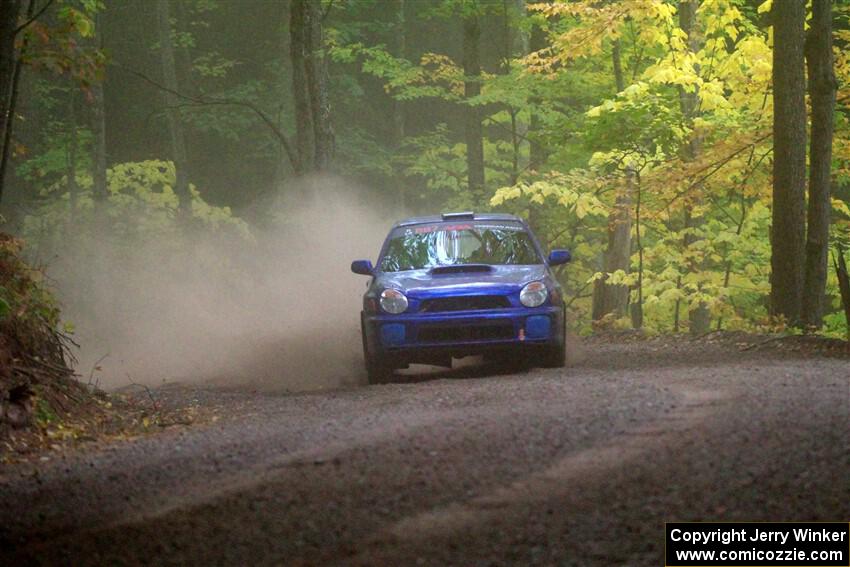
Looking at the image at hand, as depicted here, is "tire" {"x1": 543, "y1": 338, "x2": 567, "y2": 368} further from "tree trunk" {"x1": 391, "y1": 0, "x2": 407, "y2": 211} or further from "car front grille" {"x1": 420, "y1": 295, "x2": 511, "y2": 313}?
"tree trunk" {"x1": 391, "y1": 0, "x2": 407, "y2": 211}

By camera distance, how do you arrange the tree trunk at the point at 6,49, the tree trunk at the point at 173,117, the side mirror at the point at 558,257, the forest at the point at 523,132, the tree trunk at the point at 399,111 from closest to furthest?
the tree trunk at the point at 6,49
the side mirror at the point at 558,257
the forest at the point at 523,132
the tree trunk at the point at 173,117
the tree trunk at the point at 399,111

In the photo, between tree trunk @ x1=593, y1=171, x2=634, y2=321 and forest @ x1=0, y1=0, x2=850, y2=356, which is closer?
forest @ x1=0, y1=0, x2=850, y2=356

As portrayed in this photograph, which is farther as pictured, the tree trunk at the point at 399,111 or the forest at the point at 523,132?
the tree trunk at the point at 399,111

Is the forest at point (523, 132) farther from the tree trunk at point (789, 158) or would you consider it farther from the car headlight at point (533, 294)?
the car headlight at point (533, 294)

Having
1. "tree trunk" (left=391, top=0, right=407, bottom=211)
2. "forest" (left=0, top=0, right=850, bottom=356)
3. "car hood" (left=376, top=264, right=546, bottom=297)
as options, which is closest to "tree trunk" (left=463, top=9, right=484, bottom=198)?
"forest" (left=0, top=0, right=850, bottom=356)

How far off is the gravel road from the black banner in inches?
4.0

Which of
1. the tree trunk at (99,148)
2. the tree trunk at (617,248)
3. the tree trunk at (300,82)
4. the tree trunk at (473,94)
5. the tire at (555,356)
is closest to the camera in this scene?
the tire at (555,356)

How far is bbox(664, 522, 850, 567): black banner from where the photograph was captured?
532 centimetres

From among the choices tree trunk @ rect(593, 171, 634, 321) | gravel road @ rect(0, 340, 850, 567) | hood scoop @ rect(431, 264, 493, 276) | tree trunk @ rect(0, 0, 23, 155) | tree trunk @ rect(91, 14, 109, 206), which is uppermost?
tree trunk @ rect(0, 0, 23, 155)

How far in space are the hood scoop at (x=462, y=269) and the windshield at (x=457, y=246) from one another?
41 cm

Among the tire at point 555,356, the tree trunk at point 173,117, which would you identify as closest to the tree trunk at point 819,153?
the tire at point 555,356

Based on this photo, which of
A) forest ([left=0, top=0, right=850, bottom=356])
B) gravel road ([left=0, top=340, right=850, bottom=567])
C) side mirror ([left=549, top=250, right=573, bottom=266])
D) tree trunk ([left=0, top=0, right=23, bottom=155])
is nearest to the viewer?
gravel road ([left=0, top=340, right=850, bottom=567])

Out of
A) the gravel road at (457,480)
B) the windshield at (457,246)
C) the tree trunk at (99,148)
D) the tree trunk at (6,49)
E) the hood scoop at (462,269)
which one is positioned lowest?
the gravel road at (457,480)

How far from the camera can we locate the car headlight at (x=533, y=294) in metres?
13.0
